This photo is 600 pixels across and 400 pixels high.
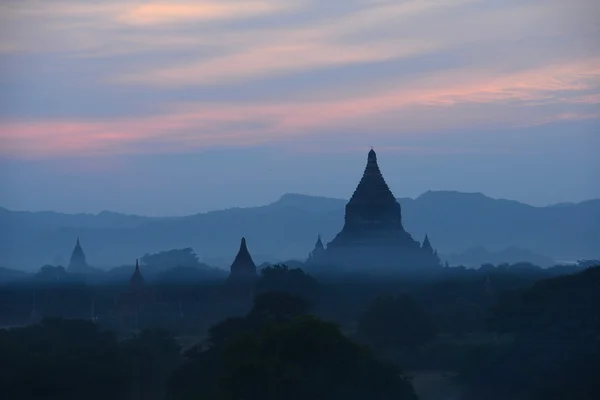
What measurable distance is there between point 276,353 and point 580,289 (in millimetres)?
14517

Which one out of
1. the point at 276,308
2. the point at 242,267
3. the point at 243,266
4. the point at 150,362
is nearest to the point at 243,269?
the point at 242,267

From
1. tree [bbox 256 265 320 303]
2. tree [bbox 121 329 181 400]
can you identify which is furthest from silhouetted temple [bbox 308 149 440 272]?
tree [bbox 121 329 181 400]

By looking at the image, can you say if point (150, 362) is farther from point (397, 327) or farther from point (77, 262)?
point (77, 262)

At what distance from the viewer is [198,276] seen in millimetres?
127500

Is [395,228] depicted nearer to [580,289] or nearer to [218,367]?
[580,289]

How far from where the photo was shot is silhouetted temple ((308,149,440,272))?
10306 cm

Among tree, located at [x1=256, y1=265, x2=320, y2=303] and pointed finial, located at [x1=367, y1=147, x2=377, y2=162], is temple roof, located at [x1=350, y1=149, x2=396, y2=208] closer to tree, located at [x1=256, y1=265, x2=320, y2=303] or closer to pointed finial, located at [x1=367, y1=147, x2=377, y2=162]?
pointed finial, located at [x1=367, y1=147, x2=377, y2=162]

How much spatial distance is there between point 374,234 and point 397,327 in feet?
164

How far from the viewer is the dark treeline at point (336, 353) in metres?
33.4

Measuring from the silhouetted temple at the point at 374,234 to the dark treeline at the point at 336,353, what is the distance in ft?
105

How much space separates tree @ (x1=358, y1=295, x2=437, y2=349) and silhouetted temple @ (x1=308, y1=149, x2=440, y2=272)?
152 ft

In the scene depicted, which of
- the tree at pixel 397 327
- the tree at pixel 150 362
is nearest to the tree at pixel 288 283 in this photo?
the tree at pixel 397 327

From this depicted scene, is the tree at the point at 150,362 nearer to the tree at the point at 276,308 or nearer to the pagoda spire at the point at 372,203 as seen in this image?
the tree at the point at 276,308

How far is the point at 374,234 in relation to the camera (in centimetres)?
10388
